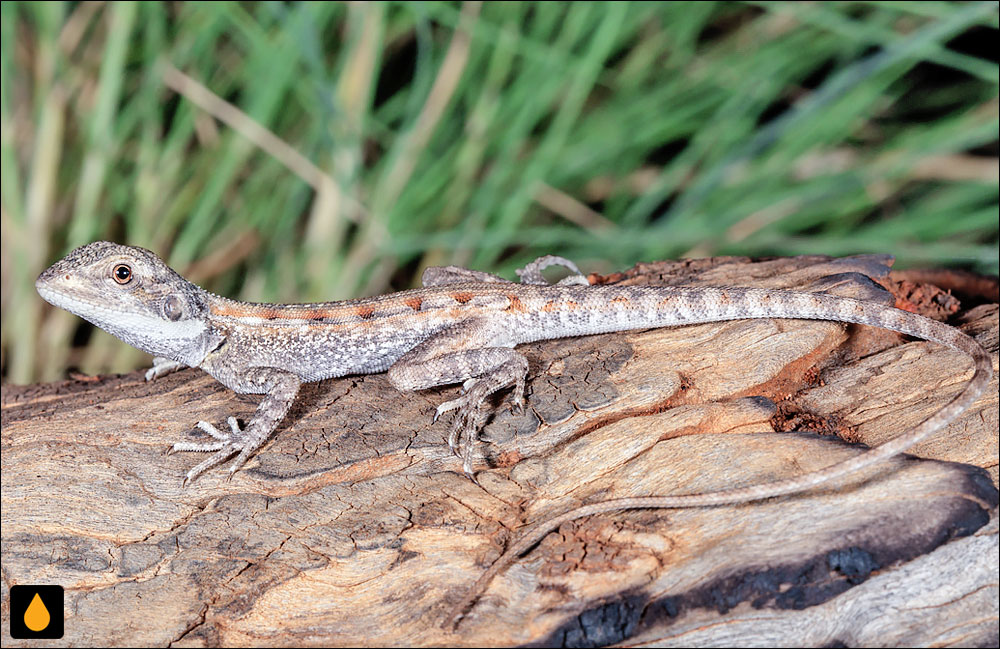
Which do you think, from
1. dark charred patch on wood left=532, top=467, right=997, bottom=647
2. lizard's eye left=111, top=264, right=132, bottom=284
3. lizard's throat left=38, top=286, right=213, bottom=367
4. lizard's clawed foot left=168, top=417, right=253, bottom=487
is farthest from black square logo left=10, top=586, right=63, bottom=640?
dark charred patch on wood left=532, top=467, right=997, bottom=647

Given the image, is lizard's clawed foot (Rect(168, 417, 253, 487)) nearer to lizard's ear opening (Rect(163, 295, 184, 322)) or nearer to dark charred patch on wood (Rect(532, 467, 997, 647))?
lizard's ear opening (Rect(163, 295, 184, 322))

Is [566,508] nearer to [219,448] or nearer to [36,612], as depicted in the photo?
[219,448]

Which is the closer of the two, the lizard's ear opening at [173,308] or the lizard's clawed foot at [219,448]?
the lizard's clawed foot at [219,448]

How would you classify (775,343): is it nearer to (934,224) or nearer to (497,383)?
(497,383)

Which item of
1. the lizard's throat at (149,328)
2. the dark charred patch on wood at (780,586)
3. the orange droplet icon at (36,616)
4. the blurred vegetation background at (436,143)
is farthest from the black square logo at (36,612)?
the blurred vegetation background at (436,143)

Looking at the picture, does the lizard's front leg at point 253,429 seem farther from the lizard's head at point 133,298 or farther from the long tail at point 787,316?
the long tail at point 787,316

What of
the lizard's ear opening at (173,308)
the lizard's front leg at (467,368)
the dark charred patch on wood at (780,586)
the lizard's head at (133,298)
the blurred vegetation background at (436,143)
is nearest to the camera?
the dark charred patch on wood at (780,586)

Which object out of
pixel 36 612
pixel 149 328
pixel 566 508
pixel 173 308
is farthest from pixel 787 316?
pixel 36 612
